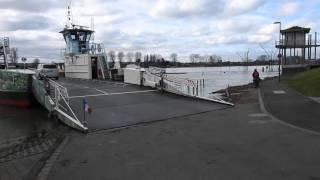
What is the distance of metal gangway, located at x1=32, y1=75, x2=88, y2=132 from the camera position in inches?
624

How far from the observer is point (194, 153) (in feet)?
34.8

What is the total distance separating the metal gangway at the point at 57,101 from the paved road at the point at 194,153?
193 centimetres

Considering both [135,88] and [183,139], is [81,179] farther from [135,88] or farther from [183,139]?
[135,88]

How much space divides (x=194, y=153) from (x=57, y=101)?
32.1 ft

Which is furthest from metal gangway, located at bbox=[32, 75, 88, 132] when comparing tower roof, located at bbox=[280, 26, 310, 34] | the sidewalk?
tower roof, located at bbox=[280, 26, 310, 34]

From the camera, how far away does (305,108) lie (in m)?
19.7

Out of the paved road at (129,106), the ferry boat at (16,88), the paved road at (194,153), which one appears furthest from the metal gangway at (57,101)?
the paved road at (194,153)

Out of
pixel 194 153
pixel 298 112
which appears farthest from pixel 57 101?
pixel 298 112

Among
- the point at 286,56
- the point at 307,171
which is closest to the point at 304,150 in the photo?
the point at 307,171

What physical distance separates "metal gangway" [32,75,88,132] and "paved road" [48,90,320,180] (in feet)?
6.32

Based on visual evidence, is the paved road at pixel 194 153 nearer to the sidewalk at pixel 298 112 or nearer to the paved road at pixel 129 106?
the sidewalk at pixel 298 112

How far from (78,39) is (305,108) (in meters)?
27.4

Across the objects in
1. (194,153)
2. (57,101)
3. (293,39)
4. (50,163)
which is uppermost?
(293,39)

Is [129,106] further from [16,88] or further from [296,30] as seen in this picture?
[296,30]
